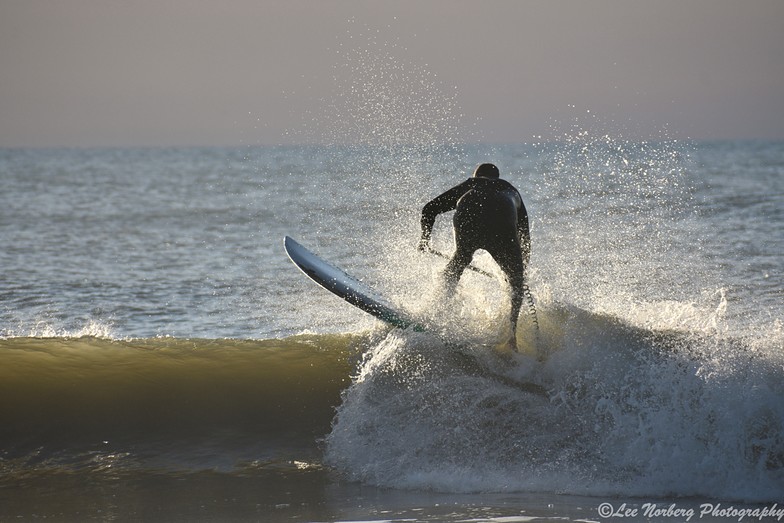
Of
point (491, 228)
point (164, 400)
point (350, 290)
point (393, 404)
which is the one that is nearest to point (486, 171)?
point (491, 228)

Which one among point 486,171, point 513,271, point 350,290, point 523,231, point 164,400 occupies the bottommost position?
point 164,400

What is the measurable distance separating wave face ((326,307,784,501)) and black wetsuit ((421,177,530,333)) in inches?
24.2

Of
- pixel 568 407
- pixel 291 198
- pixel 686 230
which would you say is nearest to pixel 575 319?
pixel 568 407

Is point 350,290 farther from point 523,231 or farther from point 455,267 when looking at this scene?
point 523,231

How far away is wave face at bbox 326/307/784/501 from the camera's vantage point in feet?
20.6

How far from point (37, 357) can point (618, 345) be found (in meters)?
4.94

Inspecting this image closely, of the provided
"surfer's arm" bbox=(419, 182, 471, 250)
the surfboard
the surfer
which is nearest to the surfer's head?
the surfer

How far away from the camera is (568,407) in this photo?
6910mm

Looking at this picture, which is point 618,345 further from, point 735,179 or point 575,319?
point 735,179

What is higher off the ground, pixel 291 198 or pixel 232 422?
pixel 291 198

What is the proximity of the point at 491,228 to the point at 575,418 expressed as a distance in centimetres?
164

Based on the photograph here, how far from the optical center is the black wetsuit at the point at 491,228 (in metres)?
7.63

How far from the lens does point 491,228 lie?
7.62 metres

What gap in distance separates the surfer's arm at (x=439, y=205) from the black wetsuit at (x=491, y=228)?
0.4 inches
